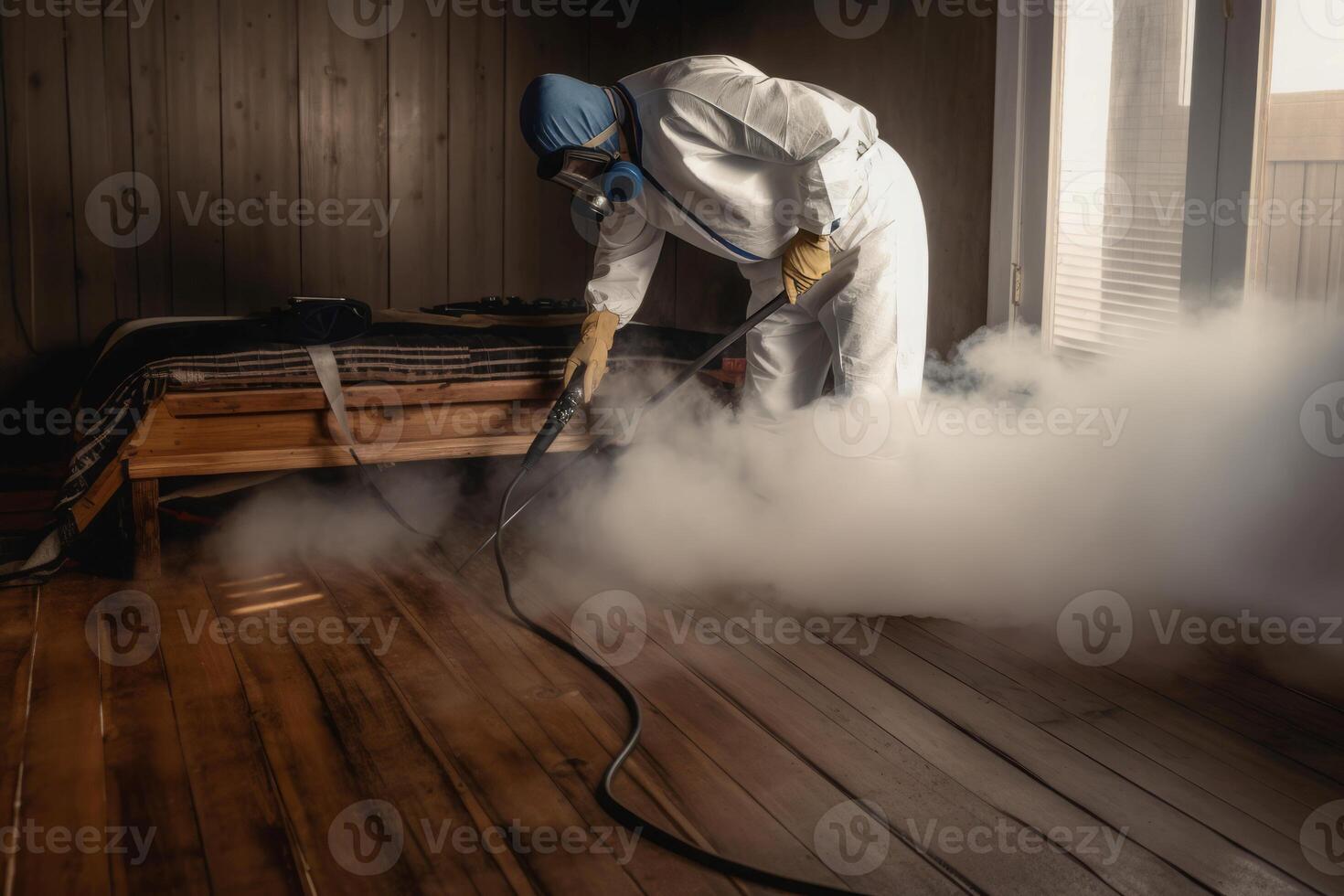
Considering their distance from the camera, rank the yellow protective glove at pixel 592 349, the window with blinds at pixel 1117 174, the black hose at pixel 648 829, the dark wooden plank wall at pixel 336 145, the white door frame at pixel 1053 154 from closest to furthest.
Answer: the black hose at pixel 648 829 < the white door frame at pixel 1053 154 < the window with blinds at pixel 1117 174 < the yellow protective glove at pixel 592 349 < the dark wooden plank wall at pixel 336 145

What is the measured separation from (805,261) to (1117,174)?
2.66ft

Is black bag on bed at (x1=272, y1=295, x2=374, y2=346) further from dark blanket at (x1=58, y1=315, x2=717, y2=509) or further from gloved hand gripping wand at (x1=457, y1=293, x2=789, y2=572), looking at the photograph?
gloved hand gripping wand at (x1=457, y1=293, x2=789, y2=572)

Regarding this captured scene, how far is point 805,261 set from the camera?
222 centimetres

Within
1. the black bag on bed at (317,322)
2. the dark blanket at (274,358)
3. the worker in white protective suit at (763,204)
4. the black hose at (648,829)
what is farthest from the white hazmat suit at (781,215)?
the black hose at (648,829)

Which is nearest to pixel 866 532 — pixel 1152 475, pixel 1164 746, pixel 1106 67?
pixel 1152 475

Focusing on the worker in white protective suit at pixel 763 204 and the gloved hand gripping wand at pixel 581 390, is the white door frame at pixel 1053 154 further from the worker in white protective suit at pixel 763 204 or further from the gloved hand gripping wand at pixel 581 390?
the gloved hand gripping wand at pixel 581 390

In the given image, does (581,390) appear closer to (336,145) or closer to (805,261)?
(805,261)

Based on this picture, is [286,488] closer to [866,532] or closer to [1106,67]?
[866,532]

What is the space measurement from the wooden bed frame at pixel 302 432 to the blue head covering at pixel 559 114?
772mm

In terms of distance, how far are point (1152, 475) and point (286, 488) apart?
7.12ft

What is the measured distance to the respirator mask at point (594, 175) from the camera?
6.66ft

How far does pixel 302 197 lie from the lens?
12.7 feet

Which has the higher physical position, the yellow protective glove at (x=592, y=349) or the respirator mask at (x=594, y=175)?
the respirator mask at (x=594, y=175)

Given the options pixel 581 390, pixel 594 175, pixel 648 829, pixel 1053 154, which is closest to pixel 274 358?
pixel 581 390
